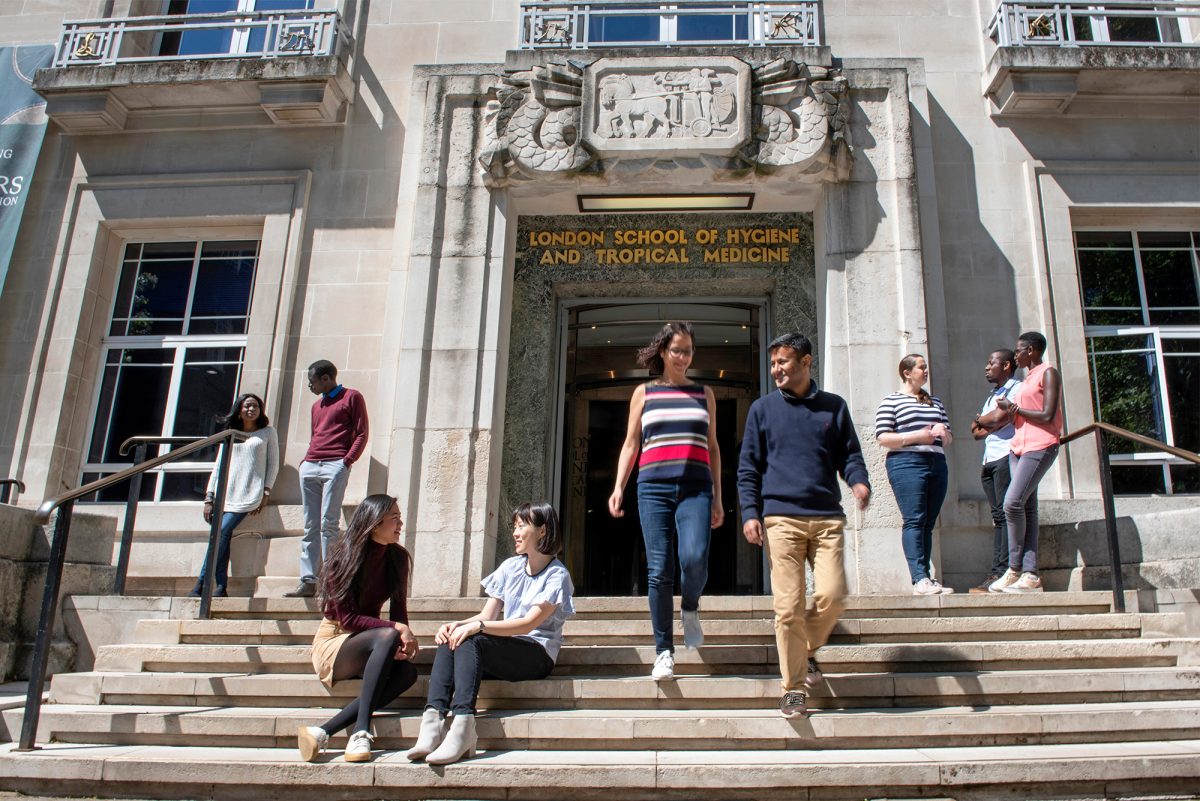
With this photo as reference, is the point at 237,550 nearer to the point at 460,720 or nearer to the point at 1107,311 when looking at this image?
the point at 460,720

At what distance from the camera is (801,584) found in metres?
4.56

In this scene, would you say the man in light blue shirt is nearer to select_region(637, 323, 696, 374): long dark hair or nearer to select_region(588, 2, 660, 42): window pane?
select_region(637, 323, 696, 374): long dark hair

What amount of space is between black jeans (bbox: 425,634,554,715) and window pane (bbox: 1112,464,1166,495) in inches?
260

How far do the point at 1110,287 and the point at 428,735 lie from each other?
8.47 m

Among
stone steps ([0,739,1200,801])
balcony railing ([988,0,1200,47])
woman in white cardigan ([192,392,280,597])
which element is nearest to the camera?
stone steps ([0,739,1200,801])

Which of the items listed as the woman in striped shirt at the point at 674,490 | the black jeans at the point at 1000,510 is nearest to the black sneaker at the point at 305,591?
the woman in striped shirt at the point at 674,490

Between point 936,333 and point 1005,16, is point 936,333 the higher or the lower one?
the lower one

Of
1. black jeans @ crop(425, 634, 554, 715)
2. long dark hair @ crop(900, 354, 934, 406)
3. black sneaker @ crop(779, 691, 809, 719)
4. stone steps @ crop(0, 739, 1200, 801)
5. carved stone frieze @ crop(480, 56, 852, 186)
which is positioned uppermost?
carved stone frieze @ crop(480, 56, 852, 186)

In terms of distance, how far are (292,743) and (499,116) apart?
6.21 m

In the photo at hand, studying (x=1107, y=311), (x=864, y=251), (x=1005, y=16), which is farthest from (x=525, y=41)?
(x=1107, y=311)

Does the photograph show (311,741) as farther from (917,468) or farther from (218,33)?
(218,33)

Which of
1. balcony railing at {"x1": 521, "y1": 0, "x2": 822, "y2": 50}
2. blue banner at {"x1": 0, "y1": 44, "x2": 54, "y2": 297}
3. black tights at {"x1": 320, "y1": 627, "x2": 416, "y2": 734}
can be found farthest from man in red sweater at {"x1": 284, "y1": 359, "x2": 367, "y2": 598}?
blue banner at {"x1": 0, "y1": 44, "x2": 54, "y2": 297}

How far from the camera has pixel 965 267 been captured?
358 inches

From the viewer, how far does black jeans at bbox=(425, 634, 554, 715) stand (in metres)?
4.38
